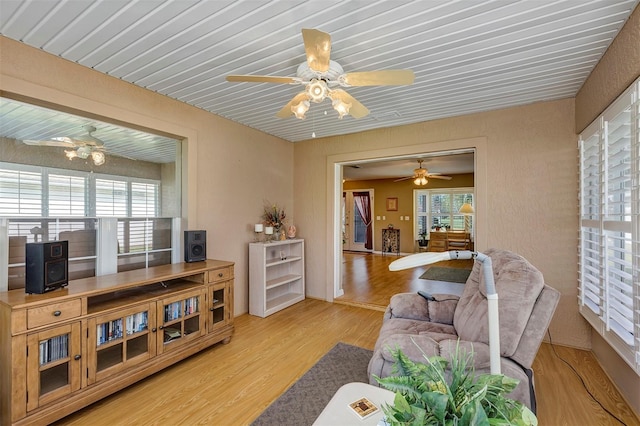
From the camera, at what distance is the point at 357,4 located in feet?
5.51

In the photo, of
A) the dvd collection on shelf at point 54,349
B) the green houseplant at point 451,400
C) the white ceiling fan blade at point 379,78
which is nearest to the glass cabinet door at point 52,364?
the dvd collection on shelf at point 54,349

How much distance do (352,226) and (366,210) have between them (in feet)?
2.58

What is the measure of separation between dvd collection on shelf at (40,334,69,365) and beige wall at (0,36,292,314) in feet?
4.98

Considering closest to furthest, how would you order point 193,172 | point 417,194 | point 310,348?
1. point 310,348
2. point 193,172
3. point 417,194

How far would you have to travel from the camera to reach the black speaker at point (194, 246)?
3.03 meters

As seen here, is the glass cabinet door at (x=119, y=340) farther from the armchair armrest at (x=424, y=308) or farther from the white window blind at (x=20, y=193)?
the armchair armrest at (x=424, y=308)

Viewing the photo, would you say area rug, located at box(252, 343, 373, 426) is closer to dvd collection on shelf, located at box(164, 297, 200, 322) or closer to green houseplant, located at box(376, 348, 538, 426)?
dvd collection on shelf, located at box(164, 297, 200, 322)

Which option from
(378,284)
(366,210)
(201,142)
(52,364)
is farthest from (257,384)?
(366,210)

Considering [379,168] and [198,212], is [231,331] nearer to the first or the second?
[198,212]

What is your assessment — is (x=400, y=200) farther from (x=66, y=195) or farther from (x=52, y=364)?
(x=52, y=364)

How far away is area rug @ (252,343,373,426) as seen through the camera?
6.23 feet

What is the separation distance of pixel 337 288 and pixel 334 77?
326cm

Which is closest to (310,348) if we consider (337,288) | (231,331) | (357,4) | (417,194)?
(231,331)

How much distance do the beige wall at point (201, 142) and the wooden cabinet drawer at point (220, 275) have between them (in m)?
0.59
